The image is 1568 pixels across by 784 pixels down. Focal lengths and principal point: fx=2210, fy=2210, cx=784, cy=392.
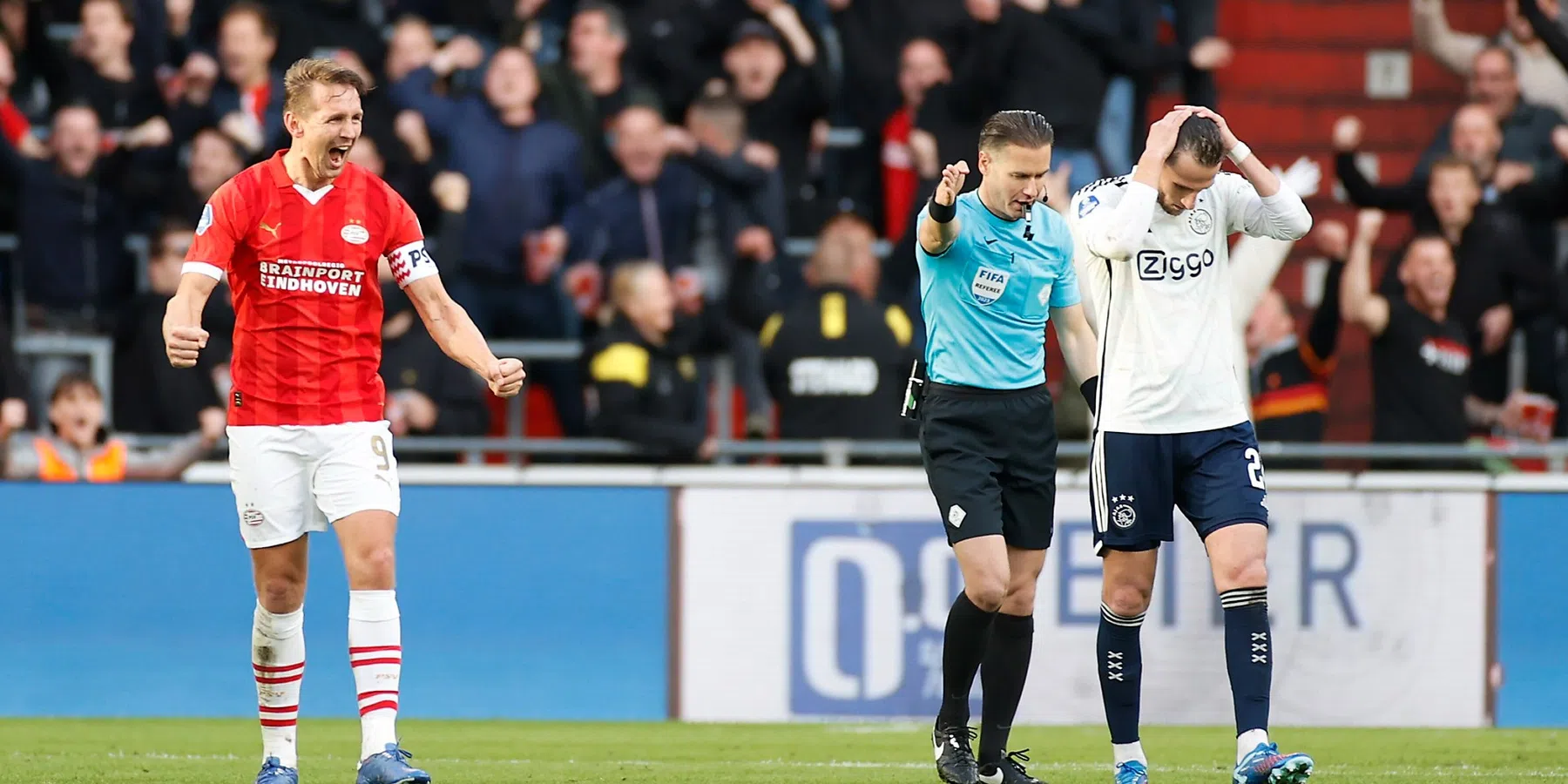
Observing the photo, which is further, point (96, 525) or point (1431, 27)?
point (1431, 27)

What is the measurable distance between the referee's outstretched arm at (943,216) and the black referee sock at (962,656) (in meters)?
1.22

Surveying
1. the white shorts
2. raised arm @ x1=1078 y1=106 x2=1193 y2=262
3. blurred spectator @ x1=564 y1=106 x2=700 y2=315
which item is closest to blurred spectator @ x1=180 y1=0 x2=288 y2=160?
blurred spectator @ x1=564 y1=106 x2=700 y2=315

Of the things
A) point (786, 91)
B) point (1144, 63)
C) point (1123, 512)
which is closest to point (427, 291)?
point (1123, 512)

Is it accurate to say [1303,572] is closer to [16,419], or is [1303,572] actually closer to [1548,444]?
[1548,444]

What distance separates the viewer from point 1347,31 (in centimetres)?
1532

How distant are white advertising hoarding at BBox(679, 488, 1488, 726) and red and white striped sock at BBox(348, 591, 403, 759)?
13.7 ft

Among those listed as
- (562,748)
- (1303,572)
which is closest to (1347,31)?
(1303,572)

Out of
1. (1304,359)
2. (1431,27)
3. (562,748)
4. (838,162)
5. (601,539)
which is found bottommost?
(562,748)

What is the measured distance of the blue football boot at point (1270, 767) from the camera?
6676 mm

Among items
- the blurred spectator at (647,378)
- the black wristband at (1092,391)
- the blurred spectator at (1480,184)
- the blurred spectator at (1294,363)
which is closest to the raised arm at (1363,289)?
the blurred spectator at (1294,363)

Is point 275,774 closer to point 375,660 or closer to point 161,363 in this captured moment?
point 375,660

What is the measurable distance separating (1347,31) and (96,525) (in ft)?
29.7

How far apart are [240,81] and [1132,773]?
7.71 metres

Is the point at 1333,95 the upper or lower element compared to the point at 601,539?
upper
